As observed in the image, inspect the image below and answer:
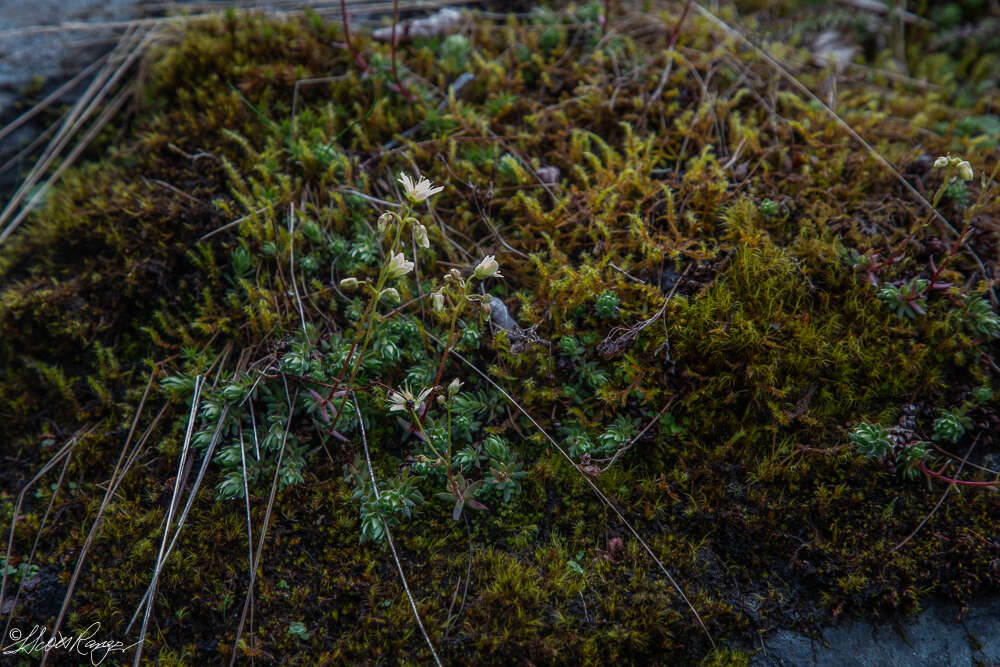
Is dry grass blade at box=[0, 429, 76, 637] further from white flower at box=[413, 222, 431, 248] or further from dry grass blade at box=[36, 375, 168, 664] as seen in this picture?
white flower at box=[413, 222, 431, 248]

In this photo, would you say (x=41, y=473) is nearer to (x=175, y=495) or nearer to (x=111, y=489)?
(x=111, y=489)

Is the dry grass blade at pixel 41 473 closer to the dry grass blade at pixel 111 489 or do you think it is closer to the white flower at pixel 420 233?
the dry grass blade at pixel 111 489

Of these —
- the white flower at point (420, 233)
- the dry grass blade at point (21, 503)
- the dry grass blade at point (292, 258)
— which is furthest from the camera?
the dry grass blade at point (292, 258)

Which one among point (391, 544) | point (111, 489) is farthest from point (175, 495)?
point (391, 544)

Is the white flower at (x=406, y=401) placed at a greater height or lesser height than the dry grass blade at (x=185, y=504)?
greater

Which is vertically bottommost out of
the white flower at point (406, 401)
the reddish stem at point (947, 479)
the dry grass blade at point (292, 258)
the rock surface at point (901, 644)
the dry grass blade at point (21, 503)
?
the rock surface at point (901, 644)

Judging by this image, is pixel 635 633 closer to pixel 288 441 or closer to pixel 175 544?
pixel 288 441

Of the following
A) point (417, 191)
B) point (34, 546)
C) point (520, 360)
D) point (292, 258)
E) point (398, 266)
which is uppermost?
point (417, 191)

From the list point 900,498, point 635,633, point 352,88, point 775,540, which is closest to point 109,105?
point 352,88

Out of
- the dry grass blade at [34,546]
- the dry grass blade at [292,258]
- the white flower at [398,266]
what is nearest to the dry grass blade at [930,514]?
the white flower at [398,266]
